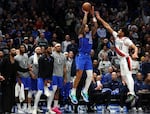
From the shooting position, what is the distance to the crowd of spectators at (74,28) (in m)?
21.8

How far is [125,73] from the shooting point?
16.1 metres

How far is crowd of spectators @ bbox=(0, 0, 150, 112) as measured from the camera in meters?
21.8

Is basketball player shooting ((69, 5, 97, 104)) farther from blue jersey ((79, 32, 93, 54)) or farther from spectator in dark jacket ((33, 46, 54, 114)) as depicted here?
spectator in dark jacket ((33, 46, 54, 114))

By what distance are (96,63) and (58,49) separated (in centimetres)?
363

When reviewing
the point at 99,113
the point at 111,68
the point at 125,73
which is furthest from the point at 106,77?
the point at 125,73

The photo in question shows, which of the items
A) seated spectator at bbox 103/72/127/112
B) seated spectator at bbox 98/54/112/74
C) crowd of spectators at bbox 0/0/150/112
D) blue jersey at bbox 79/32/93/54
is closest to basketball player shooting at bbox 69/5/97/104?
blue jersey at bbox 79/32/93/54

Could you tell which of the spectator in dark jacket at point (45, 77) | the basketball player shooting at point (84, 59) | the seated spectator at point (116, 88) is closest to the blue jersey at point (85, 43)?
the basketball player shooting at point (84, 59)

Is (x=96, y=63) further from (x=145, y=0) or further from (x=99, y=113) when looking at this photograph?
(x=145, y=0)

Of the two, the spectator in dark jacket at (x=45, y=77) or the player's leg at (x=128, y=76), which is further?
the spectator in dark jacket at (x=45, y=77)

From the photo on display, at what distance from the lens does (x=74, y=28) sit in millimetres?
26297

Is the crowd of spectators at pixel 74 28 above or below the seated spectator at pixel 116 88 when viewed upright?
above

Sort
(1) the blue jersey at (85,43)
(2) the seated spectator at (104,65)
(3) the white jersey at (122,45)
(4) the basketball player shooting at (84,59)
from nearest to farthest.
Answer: (4) the basketball player shooting at (84,59)
(1) the blue jersey at (85,43)
(3) the white jersey at (122,45)
(2) the seated spectator at (104,65)

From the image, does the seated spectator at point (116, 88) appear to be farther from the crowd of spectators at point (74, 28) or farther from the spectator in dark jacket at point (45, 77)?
the spectator in dark jacket at point (45, 77)

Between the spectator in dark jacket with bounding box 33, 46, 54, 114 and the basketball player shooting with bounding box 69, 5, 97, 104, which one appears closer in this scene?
the basketball player shooting with bounding box 69, 5, 97, 104
